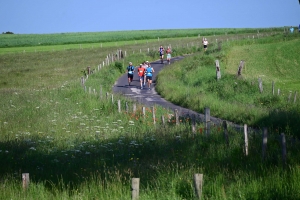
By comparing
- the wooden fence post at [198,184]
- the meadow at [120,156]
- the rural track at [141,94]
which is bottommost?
the rural track at [141,94]

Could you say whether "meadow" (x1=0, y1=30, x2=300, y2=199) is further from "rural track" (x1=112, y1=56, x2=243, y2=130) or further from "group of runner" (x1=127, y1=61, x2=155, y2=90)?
"group of runner" (x1=127, y1=61, x2=155, y2=90)

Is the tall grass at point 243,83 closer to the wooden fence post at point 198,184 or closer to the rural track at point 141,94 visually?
the rural track at point 141,94

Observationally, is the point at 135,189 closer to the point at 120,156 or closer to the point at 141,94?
the point at 120,156

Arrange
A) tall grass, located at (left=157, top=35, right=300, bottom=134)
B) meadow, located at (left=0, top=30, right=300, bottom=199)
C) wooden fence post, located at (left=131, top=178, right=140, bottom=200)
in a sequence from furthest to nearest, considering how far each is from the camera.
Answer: tall grass, located at (left=157, top=35, right=300, bottom=134) → meadow, located at (left=0, top=30, right=300, bottom=199) → wooden fence post, located at (left=131, top=178, right=140, bottom=200)

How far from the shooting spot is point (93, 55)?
7925cm

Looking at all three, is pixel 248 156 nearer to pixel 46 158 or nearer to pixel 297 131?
pixel 46 158

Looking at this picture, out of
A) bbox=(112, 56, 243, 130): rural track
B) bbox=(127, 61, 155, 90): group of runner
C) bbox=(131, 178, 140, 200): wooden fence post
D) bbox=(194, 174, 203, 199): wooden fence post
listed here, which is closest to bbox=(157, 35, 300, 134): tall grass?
bbox=(112, 56, 243, 130): rural track

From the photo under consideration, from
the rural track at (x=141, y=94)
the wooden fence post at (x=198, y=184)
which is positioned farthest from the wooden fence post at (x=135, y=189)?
the rural track at (x=141, y=94)

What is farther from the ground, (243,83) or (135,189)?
(135,189)

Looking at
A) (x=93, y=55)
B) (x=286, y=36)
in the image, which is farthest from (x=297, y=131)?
(x=93, y=55)

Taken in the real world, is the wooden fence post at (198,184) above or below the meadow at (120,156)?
above

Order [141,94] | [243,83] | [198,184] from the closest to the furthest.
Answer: [198,184]
[243,83]
[141,94]

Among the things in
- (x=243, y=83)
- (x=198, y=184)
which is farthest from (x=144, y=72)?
(x=198, y=184)

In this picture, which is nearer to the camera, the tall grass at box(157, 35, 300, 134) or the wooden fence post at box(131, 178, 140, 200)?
the wooden fence post at box(131, 178, 140, 200)
